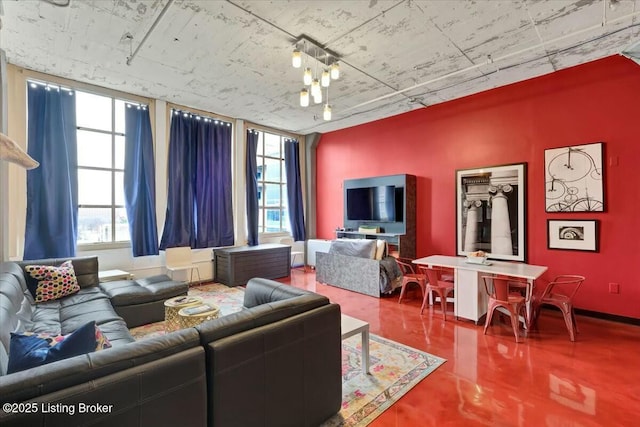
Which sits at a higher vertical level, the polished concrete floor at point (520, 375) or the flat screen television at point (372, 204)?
the flat screen television at point (372, 204)

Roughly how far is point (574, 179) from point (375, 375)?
3.79m

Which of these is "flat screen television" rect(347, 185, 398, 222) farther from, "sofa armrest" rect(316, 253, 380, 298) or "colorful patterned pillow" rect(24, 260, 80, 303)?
"colorful patterned pillow" rect(24, 260, 80, 303)

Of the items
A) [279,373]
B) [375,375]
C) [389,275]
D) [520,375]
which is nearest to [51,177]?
[279,373]

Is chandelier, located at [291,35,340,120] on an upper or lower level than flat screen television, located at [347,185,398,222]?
upper

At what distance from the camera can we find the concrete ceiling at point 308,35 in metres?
2.85

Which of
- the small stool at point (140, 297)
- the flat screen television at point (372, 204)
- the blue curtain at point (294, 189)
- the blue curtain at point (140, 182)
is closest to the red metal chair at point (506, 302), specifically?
the flat screen television at point (372, 204)

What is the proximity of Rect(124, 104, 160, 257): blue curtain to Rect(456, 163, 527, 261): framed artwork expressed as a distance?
5.32 metres

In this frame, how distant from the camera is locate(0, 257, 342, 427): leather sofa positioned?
42.4 inches

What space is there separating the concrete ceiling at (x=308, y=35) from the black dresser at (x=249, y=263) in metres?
2.95

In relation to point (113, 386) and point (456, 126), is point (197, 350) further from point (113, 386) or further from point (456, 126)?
point (456, 126)

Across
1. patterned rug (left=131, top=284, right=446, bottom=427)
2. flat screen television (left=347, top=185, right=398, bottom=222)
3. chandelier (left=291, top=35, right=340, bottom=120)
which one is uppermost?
chandelier (left=291, top=35, right=340, bottom=120)

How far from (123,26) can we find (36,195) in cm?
283

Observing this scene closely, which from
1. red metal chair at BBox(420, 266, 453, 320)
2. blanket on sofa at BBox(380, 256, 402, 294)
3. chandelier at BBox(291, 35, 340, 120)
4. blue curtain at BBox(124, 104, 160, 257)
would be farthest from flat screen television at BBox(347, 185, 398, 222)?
blue curtain at BBox(124, 104, 160, 257)

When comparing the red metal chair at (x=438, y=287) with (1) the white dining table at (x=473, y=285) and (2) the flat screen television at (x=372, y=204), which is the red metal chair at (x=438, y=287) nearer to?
(1) the white dining table at (x=473, y=285)
